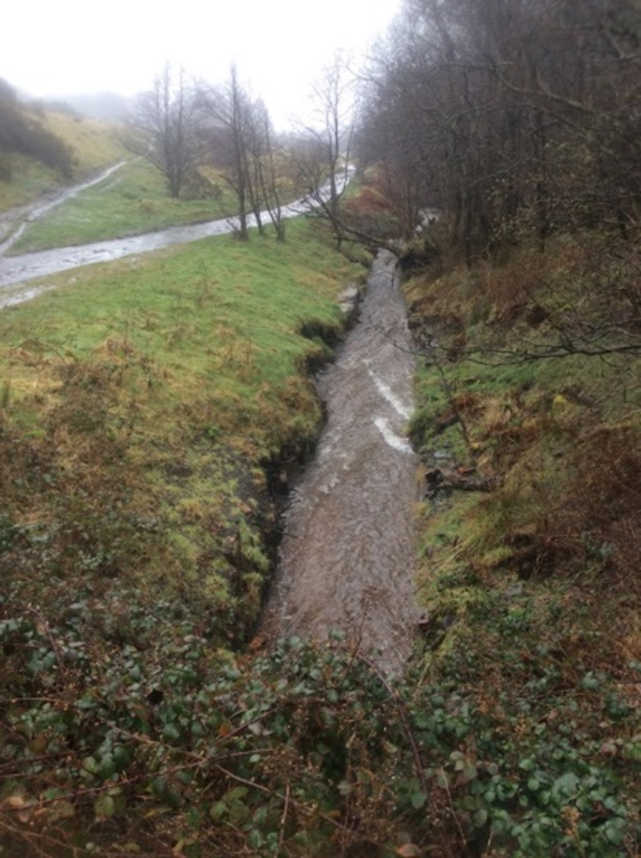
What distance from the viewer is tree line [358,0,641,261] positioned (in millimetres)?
7289

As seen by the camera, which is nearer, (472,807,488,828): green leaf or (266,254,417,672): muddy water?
(472,807,488,828): green leaf

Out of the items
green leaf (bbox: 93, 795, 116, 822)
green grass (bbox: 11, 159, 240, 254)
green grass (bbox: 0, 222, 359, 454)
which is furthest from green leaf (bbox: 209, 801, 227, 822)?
green grass (bbox: 11, 159, 240, 254)

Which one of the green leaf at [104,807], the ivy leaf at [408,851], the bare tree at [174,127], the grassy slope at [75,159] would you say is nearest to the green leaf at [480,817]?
the ivy leaf at [408,851]

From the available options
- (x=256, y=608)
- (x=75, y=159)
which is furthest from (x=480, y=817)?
(x=75, y=159)

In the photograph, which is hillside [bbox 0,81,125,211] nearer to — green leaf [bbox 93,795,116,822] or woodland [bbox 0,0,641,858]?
woodland [bbox 0,0,641,858]

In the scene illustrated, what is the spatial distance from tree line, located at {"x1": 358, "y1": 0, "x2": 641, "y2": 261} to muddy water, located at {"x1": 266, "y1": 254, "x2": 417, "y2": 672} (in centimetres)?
414

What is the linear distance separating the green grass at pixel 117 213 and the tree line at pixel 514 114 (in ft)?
50.6

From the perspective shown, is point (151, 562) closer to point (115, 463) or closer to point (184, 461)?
point (115, 463)

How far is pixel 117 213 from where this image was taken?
38.9 metres

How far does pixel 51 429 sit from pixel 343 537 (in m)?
5.66

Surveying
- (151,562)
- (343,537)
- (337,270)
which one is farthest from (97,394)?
(337,270)

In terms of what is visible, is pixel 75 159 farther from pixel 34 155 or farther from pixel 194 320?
pixel 194 320

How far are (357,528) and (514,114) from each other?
1455 cm

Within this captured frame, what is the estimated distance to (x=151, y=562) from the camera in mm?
8961
